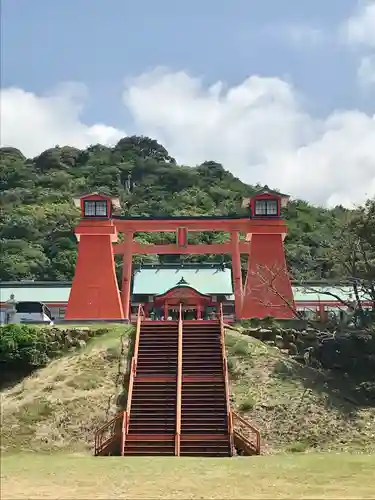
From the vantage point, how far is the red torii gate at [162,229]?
94.8ft

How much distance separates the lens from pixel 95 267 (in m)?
29.5

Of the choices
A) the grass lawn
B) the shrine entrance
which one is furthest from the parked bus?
the grass lawn

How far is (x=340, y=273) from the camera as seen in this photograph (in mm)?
29562

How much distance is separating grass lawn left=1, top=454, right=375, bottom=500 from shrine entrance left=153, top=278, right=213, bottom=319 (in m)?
17.6

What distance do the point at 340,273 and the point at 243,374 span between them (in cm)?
A: 1017

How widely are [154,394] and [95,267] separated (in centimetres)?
1085

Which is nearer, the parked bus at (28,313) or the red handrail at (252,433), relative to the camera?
the red handrail at (252,433)

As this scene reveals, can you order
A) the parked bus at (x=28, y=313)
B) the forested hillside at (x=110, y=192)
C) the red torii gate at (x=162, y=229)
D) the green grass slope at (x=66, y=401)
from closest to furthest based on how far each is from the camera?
the green grass slope at (x=66, y=401) → the red torii gate at (x=162, y=229) → the parked bus at (x=28, y=313) → the forested hillside at (x=110, y=192)

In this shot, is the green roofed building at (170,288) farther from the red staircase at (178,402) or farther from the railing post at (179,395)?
the railing post at (179,395)

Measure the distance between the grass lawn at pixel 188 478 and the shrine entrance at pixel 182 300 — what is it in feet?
57.9

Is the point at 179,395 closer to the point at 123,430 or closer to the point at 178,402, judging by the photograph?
the point at 178,402

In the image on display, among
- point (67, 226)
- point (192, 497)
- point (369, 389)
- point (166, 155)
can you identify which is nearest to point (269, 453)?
point (369, 389)

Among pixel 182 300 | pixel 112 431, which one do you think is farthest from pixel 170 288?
pixel 112 431

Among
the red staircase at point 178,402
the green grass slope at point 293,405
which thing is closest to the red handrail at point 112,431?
the red staircase at point 178,402
